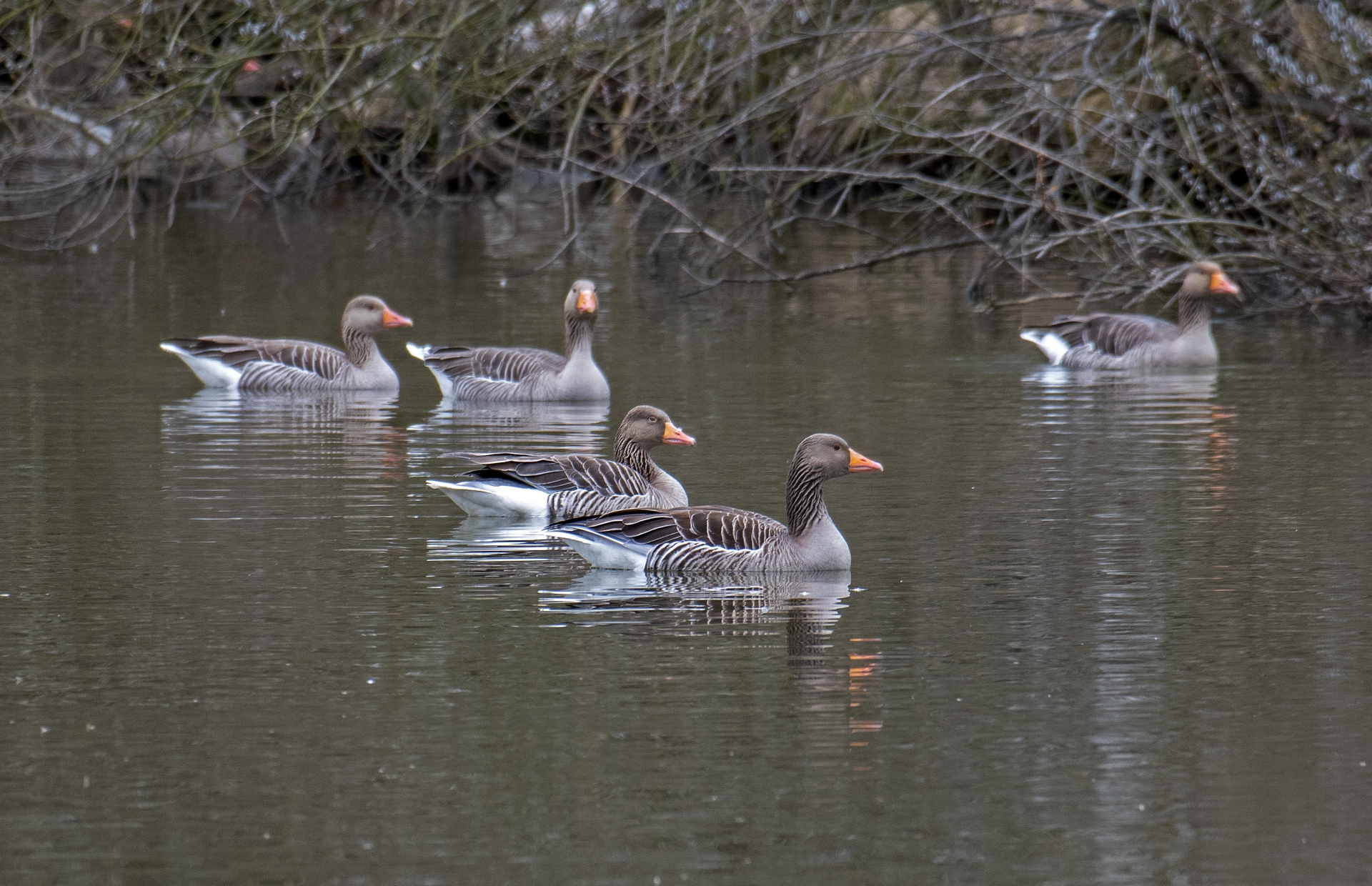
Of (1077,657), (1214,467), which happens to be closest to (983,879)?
(1077,657)

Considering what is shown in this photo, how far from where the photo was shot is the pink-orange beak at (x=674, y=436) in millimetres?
12242

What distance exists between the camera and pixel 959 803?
261 inches

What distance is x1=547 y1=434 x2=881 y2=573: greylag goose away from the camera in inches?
404

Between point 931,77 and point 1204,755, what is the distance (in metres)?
19.2

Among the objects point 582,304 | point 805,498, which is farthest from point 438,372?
point 805,498

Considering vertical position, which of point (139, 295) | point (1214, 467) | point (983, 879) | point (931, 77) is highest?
point (931, 77)

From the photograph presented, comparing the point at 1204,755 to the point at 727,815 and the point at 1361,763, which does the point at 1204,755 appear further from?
the point at 727,815

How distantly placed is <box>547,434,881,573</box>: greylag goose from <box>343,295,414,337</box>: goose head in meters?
8.37

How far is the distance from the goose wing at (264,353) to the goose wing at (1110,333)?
649 centimetres

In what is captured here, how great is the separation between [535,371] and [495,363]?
0.33m

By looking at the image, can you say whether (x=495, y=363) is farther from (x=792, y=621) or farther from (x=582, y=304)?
(x=792, y=621)

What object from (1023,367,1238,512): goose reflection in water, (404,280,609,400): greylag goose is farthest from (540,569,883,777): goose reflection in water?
(404,280,609,400): greylag goose

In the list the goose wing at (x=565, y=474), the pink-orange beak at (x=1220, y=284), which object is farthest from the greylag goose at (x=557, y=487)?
the pink-orange beak at (x=1220, y=284)

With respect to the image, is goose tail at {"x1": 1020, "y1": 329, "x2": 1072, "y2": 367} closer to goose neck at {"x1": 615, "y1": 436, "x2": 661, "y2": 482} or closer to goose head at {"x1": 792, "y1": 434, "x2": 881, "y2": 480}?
goose neck at {"x1": 615, "y1": 436, "x2": 661, "y2": 482}
